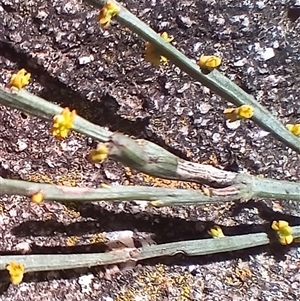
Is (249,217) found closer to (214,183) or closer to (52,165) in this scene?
(214,183)

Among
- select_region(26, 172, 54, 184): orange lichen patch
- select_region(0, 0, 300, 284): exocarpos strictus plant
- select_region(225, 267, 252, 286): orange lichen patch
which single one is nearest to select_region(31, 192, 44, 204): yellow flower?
select_region(0, 0, 300, 284): exocarpos strictus plant

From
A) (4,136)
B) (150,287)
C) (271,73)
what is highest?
(271,73)

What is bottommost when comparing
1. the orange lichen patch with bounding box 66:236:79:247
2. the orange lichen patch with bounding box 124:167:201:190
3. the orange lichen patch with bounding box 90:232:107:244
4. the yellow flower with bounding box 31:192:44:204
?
the yellow flower with bounding box 31:192:44:204

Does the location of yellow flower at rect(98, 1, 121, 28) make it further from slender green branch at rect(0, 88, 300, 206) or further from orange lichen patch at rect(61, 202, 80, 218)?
orange lichen patch at rect(61, 202, 80, 218)

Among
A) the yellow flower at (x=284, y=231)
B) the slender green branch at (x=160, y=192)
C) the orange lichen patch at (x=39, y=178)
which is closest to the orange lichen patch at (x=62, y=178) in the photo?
the orange lichen patch at (x=39, y=178)

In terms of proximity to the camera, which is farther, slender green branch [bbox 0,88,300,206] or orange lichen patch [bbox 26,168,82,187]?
orange lichen patch [bbox 26,168,82,187]

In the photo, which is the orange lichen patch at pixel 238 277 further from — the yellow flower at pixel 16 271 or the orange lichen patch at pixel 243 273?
the yellow flower at pixel 16 271

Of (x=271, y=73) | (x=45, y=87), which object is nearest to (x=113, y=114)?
(x=45, y=87)
